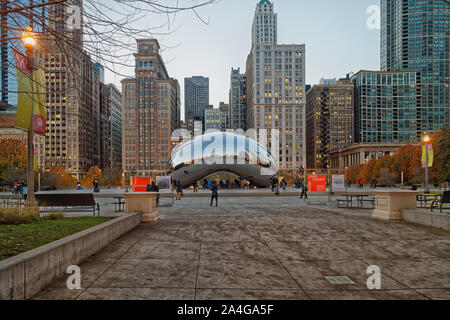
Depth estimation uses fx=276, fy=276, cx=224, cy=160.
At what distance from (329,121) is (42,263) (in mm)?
164124

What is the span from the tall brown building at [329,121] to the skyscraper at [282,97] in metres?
35.9

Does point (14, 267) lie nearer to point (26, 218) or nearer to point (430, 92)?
point (26, 218)

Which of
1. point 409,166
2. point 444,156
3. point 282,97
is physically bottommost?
point 409,166

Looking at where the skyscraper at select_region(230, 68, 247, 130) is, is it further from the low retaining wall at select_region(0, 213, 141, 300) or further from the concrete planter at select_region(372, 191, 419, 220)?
the low retaining wall at select_region(0, 213, 141, 300)

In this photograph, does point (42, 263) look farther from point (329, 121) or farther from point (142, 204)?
point (329, 121)

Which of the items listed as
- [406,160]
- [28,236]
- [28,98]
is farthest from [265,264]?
[406,160]

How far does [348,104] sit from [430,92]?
49.1 m

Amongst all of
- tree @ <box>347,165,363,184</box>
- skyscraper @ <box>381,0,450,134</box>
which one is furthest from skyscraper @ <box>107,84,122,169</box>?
skyscraper @ <box>381,0,450,134</box>

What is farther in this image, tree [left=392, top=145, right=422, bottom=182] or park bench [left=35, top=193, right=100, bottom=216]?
tree [left=392, top=145, right=422, bottom=182]

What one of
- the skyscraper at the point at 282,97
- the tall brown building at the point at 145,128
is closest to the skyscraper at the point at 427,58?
the skyscraper at the point at 282,97

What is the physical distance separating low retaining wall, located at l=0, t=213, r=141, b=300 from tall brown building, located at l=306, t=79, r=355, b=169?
15418 centimetres

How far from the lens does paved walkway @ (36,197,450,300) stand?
12.9ft

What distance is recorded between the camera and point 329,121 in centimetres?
15462

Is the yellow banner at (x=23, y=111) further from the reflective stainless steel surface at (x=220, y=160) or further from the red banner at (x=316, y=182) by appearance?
the reflective stainless steel surface at (x=220, y=160)
